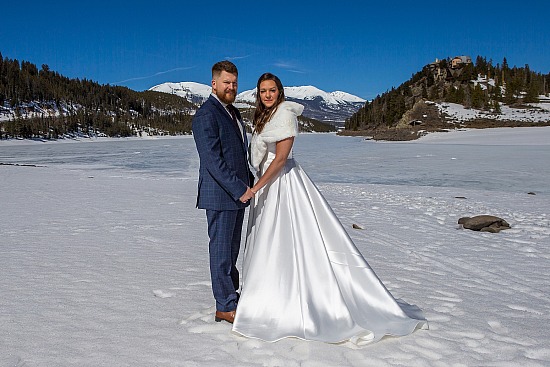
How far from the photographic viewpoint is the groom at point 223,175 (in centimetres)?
356

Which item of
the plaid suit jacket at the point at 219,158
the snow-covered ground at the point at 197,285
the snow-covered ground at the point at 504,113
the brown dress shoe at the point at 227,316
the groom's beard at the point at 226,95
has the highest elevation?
the snow-covered ground at the point at 504,113

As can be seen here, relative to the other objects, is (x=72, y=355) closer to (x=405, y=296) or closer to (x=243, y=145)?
(x=243, y=145)

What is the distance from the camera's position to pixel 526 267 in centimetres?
662

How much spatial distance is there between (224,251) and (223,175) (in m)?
0.75

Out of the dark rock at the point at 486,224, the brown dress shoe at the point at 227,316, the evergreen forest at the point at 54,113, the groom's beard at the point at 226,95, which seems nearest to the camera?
the groom's beard at the point at 226,95

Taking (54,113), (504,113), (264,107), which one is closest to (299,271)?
(264,107)

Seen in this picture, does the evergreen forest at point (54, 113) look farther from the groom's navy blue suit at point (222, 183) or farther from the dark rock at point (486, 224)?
the groom's navy blue suit at point (222, 183)

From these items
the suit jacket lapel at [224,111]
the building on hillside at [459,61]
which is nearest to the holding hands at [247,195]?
the suit jacket lapel at [224,111]

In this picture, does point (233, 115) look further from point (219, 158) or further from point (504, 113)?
point (504, 113)

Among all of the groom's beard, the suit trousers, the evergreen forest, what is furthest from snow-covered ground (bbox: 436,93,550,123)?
the evergreen forest

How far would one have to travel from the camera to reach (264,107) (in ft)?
12.3

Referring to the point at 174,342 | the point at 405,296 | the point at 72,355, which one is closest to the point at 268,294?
the point at 174,342

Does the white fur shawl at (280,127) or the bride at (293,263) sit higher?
the white fur shawl at (280,127)

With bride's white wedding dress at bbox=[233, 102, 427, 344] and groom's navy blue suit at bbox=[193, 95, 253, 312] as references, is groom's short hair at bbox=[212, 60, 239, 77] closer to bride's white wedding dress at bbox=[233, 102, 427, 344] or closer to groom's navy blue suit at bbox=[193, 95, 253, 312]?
groom's navy blue suit at bbox=[193, 95, 253, 312]
